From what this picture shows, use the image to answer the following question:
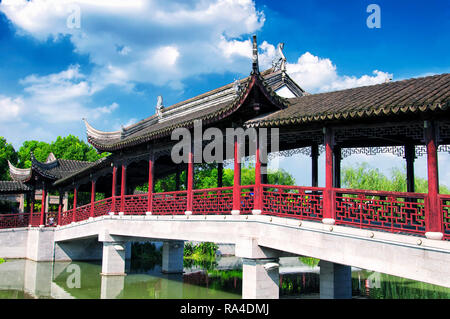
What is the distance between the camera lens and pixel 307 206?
823 centimetres

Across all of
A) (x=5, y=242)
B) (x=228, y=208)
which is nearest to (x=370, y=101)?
(x=228, y=208)

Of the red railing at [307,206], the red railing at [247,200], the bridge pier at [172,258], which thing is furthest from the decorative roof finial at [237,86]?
the bridge pier at [172,258]

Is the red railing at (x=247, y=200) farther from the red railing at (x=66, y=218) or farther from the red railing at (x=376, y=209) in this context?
the red railing at (x=66, y=218)

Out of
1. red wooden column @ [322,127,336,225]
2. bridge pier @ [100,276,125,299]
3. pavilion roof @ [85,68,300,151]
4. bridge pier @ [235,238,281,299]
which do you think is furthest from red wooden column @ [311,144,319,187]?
bridge pier @ [100,276,125,299]

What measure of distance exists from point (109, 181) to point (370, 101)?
48.6 ft

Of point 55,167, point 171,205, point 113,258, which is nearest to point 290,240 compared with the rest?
point 171,205

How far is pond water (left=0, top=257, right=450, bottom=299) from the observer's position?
1153 cm

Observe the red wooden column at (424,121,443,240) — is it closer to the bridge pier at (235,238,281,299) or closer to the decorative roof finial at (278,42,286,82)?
the bridge pier at (235,238,281,299)

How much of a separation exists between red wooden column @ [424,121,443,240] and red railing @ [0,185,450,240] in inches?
2.6

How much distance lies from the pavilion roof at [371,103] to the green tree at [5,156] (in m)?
26.5

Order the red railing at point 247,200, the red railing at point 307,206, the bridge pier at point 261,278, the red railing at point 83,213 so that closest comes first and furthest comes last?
the red railing at point 307,206
the bridge pier at point 261,278
the red railing at point 247,200
the red railing at point 83,213

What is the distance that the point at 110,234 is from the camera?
13383mm

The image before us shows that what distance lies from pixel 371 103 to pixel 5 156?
98.3 feet

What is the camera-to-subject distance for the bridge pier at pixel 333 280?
9711mm
